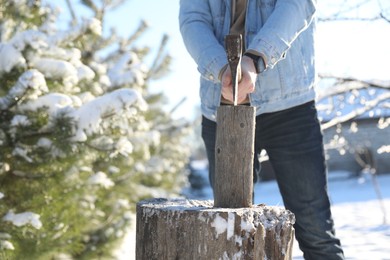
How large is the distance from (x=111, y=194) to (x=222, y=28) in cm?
392

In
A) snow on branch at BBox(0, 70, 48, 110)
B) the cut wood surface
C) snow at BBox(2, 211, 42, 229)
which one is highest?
snow on branch at BBox(0, 70, 48, 110)

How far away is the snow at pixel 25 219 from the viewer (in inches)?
125

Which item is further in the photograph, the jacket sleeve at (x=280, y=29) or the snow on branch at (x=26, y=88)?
the snow on branch at (x=26, y=88)

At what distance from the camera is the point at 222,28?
7.69ft

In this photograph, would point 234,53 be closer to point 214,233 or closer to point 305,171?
point 214,233

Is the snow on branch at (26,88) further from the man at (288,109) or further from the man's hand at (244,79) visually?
the man's hand at (244,79)

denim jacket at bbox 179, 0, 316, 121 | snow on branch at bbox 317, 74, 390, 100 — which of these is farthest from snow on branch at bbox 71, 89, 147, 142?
snow on branch at bbox 317, 74, 390, 100

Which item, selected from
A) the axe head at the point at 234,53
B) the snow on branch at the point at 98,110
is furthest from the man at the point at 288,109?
the snow on branch at the point at 98,110

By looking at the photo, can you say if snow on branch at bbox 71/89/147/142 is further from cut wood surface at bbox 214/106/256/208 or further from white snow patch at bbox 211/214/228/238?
white snow patch at bbox 211/214/228/238

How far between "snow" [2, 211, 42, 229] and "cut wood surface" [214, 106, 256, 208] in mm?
1677

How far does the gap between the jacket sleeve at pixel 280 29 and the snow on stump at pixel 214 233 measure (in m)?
0.56

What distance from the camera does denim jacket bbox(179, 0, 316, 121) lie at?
213cm

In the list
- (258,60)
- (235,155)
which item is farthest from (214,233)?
(258,60)

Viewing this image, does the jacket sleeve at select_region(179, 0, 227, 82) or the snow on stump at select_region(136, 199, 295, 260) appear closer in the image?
the snow on stump at select_region(136, 199, 295, 260)
